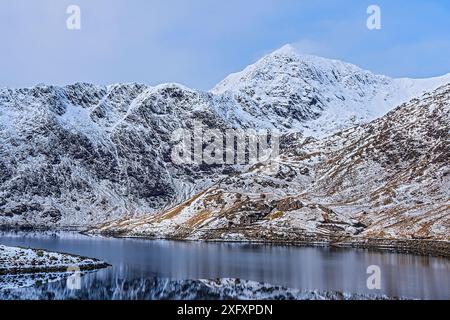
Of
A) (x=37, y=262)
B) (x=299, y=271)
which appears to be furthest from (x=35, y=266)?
(x=299, y=271)

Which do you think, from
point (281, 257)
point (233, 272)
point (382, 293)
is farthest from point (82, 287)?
point (281, 257)

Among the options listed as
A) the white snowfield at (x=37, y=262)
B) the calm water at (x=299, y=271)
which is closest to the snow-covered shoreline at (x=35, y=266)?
the white snowfield at (x=37, y=262)

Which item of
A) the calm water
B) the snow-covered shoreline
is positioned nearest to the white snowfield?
the snow-covered shoreline

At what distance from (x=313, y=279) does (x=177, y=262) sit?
43863 mm

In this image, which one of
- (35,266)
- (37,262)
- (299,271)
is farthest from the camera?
(299,271)

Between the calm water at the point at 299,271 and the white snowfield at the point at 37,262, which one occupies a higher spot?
the white snowfield at the point at 37,262

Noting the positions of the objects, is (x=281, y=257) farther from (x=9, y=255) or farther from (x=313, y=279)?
(x=9, y=255)

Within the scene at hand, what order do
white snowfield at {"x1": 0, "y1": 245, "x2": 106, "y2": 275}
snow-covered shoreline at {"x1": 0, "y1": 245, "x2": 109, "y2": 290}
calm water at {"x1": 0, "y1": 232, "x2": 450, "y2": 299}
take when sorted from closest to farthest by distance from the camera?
1. calm water at {"x1": 0, "y1": 232, "x2": 450, "y2": 299}
2. snow-covered shoreline at {"x1": 0, "y1": 245, "x2": 109, "y2": 290}
3. white snowfield at {"x1": 0, "y1": 245, "x2": 106, "y2": 275}

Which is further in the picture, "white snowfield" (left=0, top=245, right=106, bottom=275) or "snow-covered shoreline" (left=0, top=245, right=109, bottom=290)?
"white snowfield" (left=0, top=245, right=106, bottom=275)

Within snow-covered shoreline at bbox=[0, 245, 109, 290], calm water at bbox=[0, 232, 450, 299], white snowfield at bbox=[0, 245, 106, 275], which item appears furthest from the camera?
white snowfield at bbox=[0, 245, 106, 275]

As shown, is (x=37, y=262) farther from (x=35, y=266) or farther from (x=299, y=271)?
(x=299, y=271)

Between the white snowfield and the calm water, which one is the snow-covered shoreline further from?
the calm water

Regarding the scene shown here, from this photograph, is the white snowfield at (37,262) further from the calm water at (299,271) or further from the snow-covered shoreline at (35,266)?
the calm water at (299,271)
